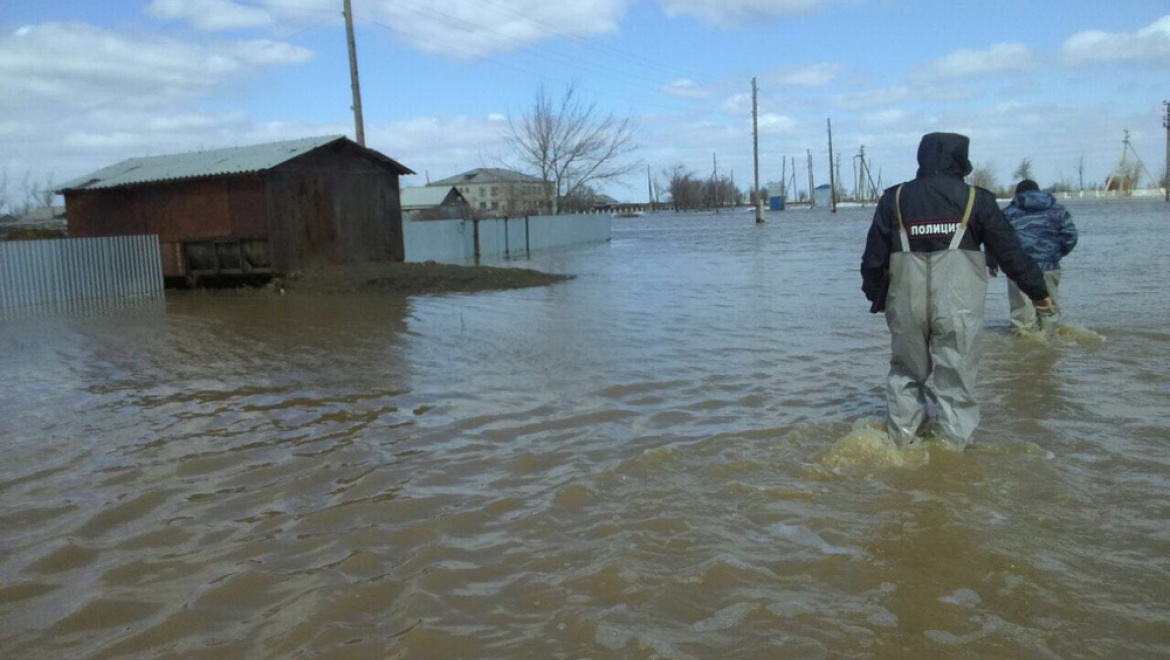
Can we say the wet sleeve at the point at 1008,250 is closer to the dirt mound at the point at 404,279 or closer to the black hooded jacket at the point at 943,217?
the black hooded jacket at the point at 943,217

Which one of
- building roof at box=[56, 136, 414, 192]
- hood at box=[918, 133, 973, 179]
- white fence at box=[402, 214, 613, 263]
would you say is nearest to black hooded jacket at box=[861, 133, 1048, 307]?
hood at box=[918, 133, 973, 179]

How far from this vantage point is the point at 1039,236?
952cm

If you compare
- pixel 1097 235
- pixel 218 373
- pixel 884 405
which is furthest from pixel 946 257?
pixel 1097 235

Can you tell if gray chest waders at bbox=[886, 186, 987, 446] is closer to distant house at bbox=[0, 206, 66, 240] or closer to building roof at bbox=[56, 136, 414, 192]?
building roof at bbox=[56, 136, 414, 192]

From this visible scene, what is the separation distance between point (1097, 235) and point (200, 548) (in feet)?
111

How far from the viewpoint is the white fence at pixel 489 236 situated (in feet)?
88.9

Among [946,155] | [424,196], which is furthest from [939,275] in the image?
[424,196]

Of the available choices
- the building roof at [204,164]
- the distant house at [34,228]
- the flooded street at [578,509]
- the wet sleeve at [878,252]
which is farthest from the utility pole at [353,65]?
the wet sleeve at [878,252]

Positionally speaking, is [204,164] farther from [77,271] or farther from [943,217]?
[943,217]

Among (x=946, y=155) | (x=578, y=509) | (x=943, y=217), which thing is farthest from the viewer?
(x=946, y=155)

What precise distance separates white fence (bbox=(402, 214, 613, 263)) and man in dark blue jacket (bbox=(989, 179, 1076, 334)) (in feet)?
53.8

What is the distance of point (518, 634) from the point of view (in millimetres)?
3287

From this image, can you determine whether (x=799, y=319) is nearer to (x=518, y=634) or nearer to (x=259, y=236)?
(x=518, y=634)

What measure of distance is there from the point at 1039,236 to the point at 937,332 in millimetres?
5265
